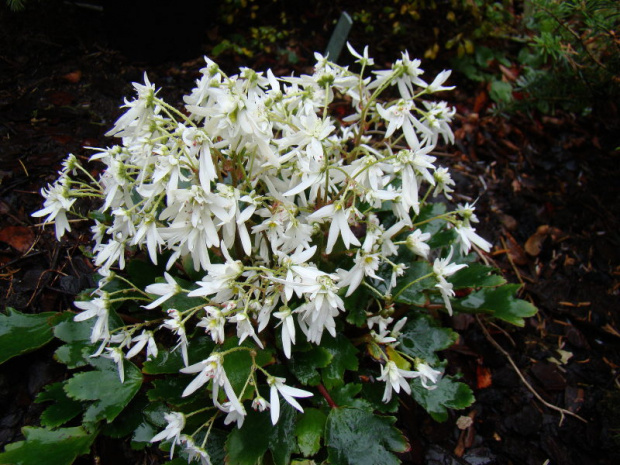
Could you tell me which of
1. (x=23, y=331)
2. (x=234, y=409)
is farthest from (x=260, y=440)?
(x=23, y=331)

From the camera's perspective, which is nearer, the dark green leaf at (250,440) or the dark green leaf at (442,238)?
the dark green leaf at (250,440)

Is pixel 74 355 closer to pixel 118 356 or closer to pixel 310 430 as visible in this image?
pixel 118 356

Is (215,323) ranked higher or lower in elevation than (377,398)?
higher

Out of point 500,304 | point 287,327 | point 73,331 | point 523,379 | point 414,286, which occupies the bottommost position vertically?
point 523,379

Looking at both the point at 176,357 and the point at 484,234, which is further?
the point at 484,234

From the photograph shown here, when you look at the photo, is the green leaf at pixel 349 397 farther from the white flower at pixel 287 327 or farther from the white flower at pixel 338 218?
the white flower at pixel 338 218

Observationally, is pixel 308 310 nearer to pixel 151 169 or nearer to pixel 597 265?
pixel 151 169

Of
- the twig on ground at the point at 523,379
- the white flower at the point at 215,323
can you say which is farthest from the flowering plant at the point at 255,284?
the twig on ground at the point at 523,379
